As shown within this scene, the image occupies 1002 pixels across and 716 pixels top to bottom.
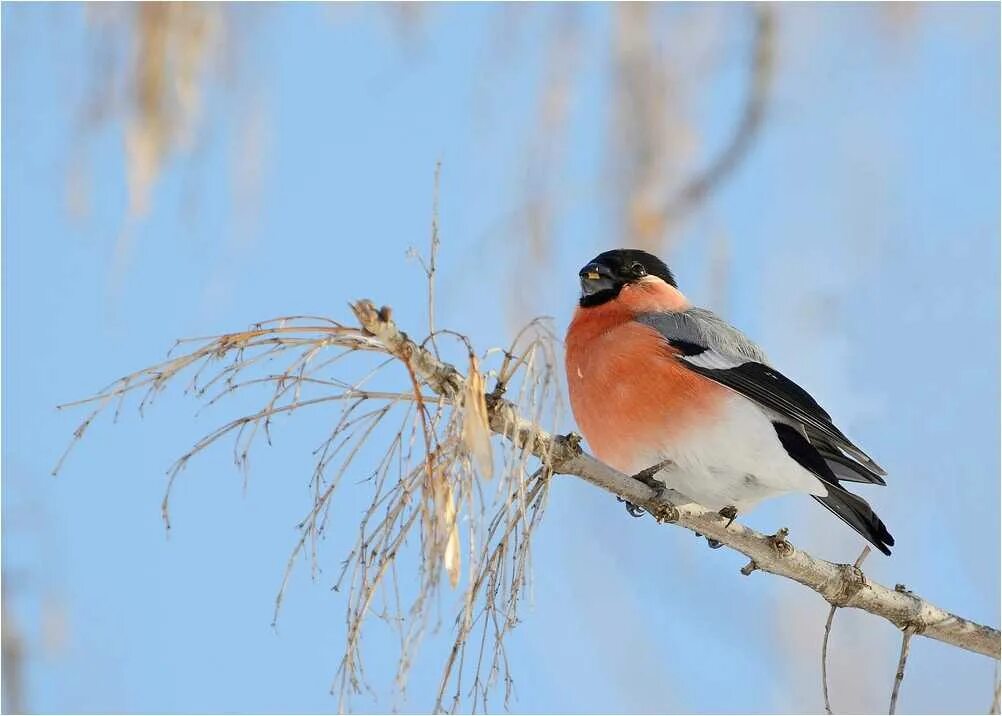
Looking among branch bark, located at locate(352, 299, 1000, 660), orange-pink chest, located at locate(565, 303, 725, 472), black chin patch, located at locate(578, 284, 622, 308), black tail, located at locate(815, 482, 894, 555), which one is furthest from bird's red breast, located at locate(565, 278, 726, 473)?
branch bark, located at locate(352, 299, 1000, 660)

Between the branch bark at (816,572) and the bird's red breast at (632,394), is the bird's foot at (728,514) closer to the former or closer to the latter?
the branch bark at (816,572)

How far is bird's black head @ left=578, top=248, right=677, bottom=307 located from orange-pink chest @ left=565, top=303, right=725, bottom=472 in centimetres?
27

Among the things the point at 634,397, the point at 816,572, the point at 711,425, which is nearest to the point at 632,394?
the point at 634,397

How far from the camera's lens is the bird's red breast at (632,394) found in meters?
2.47

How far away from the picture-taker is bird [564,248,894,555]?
2.40 metres

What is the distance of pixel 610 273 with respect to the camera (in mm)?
2973

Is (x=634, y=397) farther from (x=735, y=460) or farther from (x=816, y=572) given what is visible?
(x=816, y=572)

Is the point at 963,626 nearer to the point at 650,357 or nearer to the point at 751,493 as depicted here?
the point at 751,493

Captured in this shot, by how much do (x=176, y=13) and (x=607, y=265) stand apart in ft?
4.66

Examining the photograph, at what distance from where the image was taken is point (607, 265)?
2980 mm

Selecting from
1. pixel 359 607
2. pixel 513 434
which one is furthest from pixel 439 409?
pixel 359 607

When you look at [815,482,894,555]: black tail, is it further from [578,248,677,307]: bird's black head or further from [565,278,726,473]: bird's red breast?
[578,248,677,307]: bird's black head

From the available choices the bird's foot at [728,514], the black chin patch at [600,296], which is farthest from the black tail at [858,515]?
the black chin patch at [600,296]

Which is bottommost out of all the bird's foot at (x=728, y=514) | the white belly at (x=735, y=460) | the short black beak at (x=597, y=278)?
the bird's foot at (x=728, y=514)
